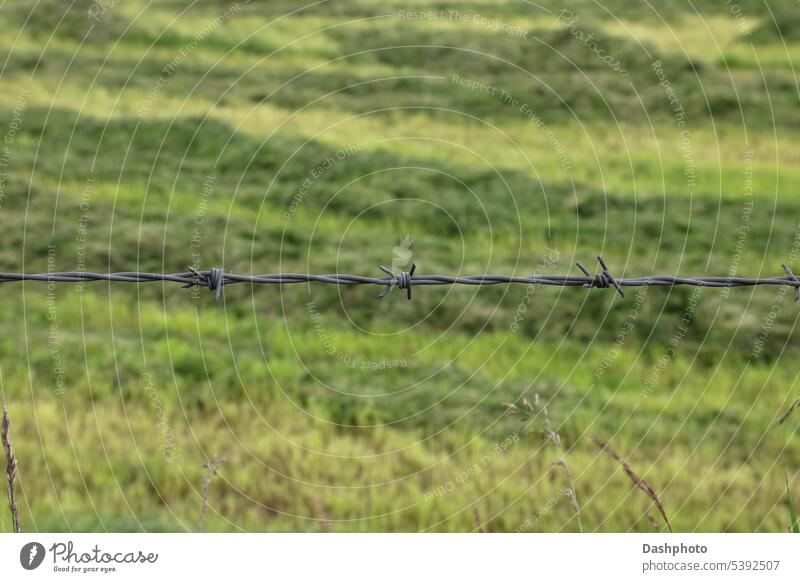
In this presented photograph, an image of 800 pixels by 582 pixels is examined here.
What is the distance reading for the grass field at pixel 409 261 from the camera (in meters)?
3.88

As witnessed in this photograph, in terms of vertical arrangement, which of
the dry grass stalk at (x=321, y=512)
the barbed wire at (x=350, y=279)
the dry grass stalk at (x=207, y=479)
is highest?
the barbed wire at (x=350, y=279)

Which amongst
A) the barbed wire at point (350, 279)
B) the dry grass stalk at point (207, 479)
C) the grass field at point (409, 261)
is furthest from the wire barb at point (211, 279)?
the grass field at point (409, 261)

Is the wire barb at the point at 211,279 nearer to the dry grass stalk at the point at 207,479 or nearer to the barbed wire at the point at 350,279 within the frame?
the barbed wire at the point at 350,279

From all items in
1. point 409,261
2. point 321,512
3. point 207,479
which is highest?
point 409,261

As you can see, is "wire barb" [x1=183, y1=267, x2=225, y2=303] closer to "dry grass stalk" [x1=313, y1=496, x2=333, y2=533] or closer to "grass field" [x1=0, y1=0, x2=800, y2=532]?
"grass field" [x1=0, y1=0, x2=800, y2=532]

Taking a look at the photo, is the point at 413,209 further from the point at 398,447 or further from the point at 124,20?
the point at 124,20

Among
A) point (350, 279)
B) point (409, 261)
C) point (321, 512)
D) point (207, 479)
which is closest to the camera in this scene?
point (207, 479)

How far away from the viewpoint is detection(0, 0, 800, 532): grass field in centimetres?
388

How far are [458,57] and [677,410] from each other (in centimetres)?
782

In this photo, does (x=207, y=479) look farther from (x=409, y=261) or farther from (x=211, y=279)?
(x=409, y=261)

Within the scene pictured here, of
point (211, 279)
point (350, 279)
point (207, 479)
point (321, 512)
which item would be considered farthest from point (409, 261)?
point (207, 479)

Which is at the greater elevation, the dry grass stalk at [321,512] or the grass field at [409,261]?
the grass field at [409,261]

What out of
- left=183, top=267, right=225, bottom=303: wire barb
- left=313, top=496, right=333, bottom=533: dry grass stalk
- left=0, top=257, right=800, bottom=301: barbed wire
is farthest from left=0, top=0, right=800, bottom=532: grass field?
left=183, top=267, right=225, bottom=303: wire barb

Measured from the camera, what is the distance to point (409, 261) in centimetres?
645
